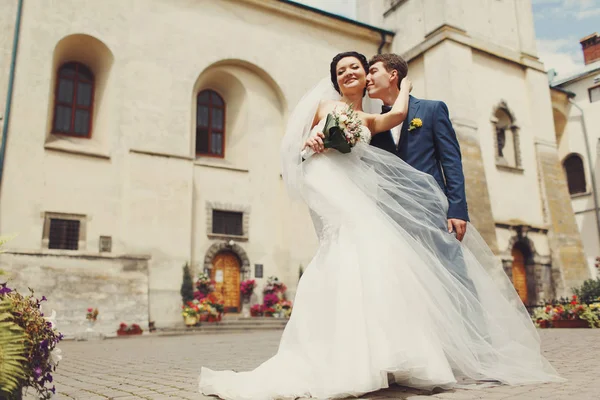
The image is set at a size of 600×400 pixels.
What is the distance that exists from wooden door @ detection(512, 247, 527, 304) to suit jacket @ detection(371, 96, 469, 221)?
1666 cm

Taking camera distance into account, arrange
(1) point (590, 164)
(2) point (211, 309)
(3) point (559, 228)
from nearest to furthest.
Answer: (2) point (211, 309) < (3) point (559, 228) < (1) point (590, 164)

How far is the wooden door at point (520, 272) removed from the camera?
62.4 feet

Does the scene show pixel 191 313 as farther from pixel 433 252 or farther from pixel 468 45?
pixel 468 45

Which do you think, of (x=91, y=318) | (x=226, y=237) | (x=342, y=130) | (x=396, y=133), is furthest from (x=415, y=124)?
(x=226, y=237)

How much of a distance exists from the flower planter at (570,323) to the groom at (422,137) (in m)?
9.73

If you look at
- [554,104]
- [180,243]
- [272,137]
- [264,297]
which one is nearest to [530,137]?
[554,104]

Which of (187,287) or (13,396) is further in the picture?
(187,287)

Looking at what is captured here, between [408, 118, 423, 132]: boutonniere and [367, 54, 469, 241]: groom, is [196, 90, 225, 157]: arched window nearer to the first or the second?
[367, 54, 469, 241]: groom

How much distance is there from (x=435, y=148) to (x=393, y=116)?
56 cm

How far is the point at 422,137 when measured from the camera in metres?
4.16

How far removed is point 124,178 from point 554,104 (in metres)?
21.9

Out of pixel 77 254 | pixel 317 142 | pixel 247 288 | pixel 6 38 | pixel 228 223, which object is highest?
pixel 6 38

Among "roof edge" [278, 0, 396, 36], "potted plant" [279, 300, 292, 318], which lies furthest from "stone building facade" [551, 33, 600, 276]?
"potted plant" [279, 300, 292, 318]

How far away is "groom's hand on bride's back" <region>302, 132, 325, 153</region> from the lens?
12.7 feet
